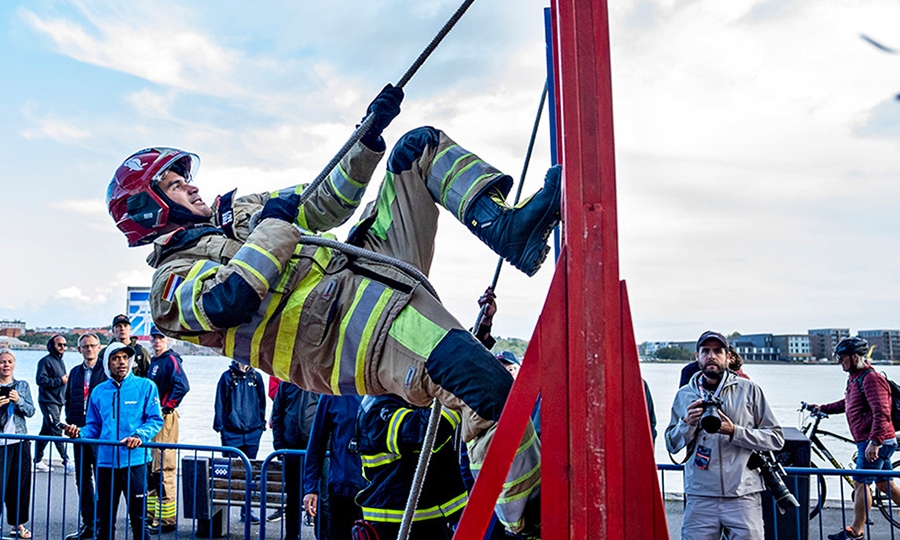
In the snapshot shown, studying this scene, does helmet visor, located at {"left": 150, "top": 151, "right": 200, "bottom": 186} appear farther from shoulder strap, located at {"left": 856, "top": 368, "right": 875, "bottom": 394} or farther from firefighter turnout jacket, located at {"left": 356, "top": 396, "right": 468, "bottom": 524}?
shoulder strap, located at {"left": 856, "top": 368, "right": 875, "bottom": 394}

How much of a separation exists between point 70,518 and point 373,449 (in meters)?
5.39

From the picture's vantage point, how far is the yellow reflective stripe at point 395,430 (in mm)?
3961

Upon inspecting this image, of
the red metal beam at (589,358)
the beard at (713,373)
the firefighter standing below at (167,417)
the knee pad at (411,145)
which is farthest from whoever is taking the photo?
the firefighter standing below at (167,417)

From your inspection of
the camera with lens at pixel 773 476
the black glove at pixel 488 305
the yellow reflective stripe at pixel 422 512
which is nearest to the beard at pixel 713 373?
the camera with lens at pixel 773 476

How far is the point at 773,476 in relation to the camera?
4.96m

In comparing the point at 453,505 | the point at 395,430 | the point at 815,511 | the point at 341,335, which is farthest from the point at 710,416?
the point at 815,511

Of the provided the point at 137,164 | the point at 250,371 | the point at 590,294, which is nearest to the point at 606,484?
the point at 590,294

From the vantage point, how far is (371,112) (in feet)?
9.68

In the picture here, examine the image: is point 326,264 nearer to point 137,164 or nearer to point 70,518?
point 137,164

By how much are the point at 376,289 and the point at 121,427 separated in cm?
458

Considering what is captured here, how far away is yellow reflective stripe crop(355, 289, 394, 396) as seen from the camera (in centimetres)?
258

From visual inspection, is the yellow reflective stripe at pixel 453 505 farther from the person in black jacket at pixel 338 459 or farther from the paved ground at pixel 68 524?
the paved ground at pixel 68 524

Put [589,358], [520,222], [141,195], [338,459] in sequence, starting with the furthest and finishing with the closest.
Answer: [338,459] → [141,195] → [520,222] → [589,358]

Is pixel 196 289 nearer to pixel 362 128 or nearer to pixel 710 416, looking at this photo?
pixel 362 128
